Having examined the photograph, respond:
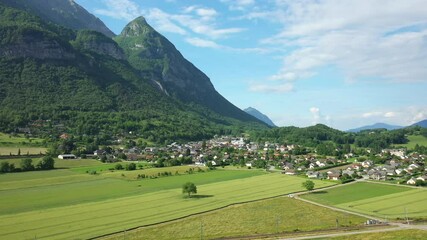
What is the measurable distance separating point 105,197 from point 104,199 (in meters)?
1.84

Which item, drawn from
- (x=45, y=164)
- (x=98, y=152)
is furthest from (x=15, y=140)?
(x=45, y=164)

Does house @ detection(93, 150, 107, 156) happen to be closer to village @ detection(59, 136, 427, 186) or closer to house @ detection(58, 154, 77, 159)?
village @ detection(59, 136, 427, 186)

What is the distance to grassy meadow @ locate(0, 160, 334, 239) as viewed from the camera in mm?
54250

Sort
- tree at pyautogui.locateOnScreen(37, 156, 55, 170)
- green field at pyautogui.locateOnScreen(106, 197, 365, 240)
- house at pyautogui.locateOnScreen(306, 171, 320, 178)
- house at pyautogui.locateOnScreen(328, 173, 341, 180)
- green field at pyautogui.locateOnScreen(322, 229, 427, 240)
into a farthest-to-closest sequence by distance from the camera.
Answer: house at pyautogui.locateOnScreen(306, 171, 320, 178) → house at pyautogui.locateOnScreen(328, 173, 341, 180) → tree at pyautogui.locateOnScreen(37, 156, 55, 170) → green field at pyautogui.locateOnScreen(106, 197, 365, 240) → green field at pyautogui.locateOnScreen(322, 229, 427, 240)

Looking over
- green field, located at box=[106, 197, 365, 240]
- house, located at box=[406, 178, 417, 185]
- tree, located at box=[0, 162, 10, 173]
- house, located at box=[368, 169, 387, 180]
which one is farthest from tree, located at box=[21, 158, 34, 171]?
house, located at box=[406, 178, 417, 185]

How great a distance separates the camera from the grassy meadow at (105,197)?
54.2 metres

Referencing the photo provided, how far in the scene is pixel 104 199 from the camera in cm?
7238

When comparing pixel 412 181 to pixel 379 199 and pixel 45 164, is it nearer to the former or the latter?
pixel 379 199

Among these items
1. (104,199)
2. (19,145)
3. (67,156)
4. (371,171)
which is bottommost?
(104,199)

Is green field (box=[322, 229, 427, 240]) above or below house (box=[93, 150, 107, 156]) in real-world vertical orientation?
below

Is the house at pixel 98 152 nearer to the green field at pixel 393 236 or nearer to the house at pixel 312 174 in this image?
the house at pixel 312 174

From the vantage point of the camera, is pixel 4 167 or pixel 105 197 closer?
pixel 105 197

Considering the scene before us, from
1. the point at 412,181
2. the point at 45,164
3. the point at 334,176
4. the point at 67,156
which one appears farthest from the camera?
the point at 67,156

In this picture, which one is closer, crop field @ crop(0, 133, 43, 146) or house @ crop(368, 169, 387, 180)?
house @ crop(368, 169, 387, 180)
